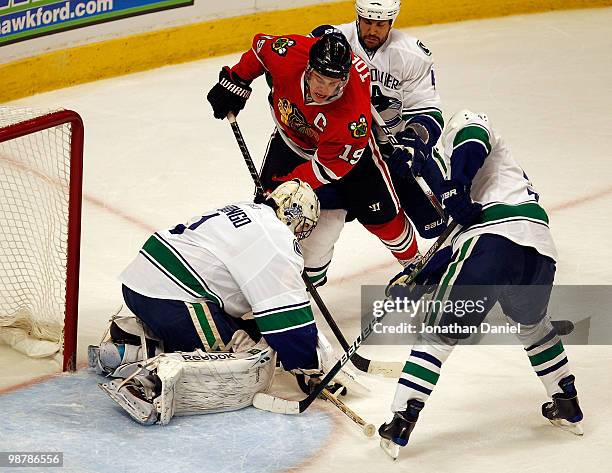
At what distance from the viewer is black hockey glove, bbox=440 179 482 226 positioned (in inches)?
126

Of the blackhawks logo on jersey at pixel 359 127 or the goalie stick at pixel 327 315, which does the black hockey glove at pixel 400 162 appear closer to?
the blackhawks logo on jersey at pixel 359 127

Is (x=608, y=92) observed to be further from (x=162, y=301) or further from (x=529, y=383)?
(x=162, y=301)

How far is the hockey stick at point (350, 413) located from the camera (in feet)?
10.9

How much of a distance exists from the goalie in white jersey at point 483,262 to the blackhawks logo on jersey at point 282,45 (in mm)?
849

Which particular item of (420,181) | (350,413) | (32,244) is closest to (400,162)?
(420,181)

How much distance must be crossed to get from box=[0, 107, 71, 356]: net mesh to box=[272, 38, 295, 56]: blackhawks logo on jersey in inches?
29.4

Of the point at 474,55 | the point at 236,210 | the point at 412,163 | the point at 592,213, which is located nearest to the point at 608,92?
the point at 474,55

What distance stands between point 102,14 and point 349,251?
2156 millimetres

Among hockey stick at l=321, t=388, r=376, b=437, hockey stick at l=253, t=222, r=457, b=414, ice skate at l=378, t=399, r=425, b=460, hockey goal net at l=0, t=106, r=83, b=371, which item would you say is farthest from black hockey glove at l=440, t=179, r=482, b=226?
hockey goal net at l=0, t=106, r=83, b=371

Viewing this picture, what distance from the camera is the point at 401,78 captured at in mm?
4258

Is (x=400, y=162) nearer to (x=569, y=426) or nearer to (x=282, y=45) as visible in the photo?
(x=282, y=45)

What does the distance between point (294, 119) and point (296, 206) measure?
690mm

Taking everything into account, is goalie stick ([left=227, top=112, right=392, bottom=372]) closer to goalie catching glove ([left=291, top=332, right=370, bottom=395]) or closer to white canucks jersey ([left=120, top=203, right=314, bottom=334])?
goalie catching glove ([left=291, top=332, right=370, bottom=395])

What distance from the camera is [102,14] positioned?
20.1 feet
